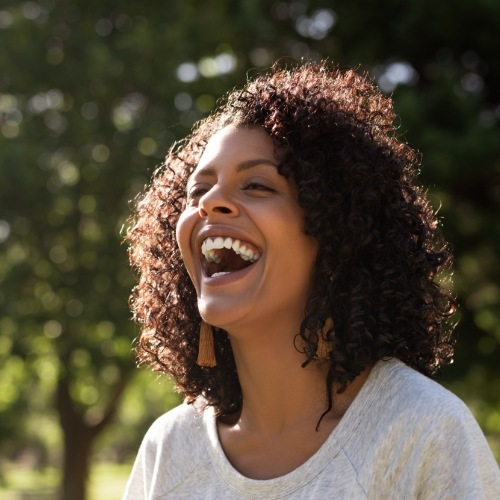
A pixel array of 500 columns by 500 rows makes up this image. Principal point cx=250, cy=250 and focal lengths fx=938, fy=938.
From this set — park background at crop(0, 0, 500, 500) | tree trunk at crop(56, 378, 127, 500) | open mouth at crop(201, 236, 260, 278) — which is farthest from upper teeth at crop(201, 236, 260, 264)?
tree trunk at crop(56, 378, 127, 500)

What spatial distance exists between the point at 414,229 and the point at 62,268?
38.5ft

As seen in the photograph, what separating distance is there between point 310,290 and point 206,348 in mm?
406

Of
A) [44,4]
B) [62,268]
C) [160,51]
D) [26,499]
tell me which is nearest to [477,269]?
[160,51]

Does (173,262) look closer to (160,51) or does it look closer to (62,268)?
(160,51)

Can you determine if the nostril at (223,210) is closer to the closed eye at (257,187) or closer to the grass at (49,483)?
the closed eye at (257,187)

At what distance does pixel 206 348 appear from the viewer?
2521 millimetres

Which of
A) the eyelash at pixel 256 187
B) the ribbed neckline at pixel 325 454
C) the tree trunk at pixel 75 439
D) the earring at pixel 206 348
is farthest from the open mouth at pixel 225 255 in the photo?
the tree trunk at pixel 75 439

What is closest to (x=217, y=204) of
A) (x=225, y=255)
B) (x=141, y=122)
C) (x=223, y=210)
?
(x=223, y=210)

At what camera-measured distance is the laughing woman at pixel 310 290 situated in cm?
211

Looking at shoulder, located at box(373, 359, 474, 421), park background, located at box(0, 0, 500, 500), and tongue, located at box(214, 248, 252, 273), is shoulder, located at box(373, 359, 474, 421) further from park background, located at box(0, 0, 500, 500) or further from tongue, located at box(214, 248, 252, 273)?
park background, located at box(0, 0, 500, 500)

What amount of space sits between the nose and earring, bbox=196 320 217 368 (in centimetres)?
40

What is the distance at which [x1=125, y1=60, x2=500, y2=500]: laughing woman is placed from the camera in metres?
2.11

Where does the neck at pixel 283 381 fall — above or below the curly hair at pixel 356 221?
below

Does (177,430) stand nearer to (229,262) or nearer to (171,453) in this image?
(171,453)
